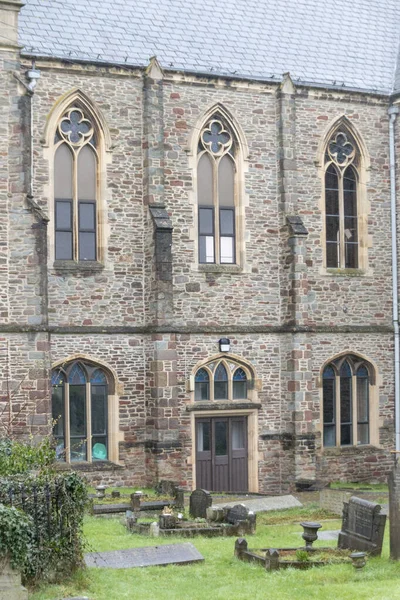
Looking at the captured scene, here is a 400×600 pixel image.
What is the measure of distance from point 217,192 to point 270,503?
8412mm

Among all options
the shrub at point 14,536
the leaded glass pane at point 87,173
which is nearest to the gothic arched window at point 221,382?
the leaded glass pane at point 87,173

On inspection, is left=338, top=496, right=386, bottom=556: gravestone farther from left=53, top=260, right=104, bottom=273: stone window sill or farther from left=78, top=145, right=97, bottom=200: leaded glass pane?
left=78, top=145, right=97, bottom=200: leaded glass pane

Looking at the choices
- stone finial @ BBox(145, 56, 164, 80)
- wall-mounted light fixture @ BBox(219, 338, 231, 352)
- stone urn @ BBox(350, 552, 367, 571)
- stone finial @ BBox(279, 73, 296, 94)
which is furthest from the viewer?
stone finial @ BBox(279, 73, 296, 94)

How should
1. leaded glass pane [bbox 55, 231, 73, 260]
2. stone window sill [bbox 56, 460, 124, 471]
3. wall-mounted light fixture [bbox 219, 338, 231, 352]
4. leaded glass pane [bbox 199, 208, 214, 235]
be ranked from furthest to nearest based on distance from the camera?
leaded glass pane [bbox 199, 208, 214, 235] → wall-mounted light fixture [bbox 219, 338, 231, 352] → leaded glass pane [bbox 55, 231, 73, 260] → stone window sill [bbox 56, 460, 124, 471]

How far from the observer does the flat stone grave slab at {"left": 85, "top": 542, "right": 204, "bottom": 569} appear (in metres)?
15.8

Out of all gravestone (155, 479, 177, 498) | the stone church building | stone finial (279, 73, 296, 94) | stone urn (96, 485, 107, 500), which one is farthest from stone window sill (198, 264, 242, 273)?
stone urn (96, 485, 107, 500)

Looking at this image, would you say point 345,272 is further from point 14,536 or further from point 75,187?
point 14,536

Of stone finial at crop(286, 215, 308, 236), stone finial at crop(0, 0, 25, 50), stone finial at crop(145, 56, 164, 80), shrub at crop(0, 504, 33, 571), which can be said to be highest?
stone finial at crop(0, 0, 25, 50)

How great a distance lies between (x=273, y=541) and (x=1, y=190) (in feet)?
33.4

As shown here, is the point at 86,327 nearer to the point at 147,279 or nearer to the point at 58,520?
the point at 147,279

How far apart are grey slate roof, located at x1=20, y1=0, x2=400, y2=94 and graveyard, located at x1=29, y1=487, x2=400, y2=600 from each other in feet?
40.2

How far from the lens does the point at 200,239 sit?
27266mm

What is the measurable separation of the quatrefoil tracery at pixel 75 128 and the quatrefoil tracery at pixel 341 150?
22.3 ft

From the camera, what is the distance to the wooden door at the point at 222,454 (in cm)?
2705
